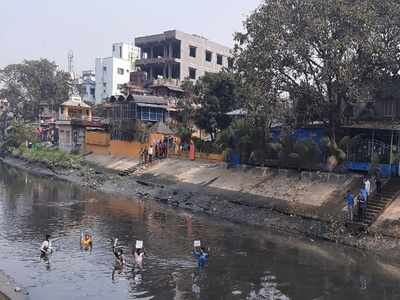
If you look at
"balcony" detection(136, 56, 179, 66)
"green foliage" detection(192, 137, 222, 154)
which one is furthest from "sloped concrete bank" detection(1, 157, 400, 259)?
"balcony" detection(136, 56, 179, 66)

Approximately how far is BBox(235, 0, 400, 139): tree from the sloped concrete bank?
743cm

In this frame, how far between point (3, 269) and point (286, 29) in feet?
87.7

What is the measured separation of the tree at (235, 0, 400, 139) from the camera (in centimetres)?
3897

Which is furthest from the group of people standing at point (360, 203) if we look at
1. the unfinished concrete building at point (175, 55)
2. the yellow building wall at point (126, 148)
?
the unfinished concrete building at point (175, 55)

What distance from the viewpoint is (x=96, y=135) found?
81.4 metres

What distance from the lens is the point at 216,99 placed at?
62.6 metres

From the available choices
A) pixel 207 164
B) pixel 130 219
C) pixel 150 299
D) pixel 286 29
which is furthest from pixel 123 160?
pixel 150 299

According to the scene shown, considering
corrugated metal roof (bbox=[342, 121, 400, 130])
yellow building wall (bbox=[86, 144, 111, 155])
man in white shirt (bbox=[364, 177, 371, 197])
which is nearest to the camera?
man in white shirt (bbox=[364, 177, 371, 197])

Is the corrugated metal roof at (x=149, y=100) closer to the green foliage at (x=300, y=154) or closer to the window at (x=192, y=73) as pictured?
the window at (x=192, y=73)

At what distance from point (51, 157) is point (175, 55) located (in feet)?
103

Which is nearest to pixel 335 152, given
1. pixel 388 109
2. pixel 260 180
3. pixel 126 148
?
pixel 388 109

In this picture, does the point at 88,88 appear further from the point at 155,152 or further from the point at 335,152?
the point at 335,152

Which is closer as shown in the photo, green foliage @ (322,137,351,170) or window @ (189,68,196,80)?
green foliage @ (322,137,351,170)

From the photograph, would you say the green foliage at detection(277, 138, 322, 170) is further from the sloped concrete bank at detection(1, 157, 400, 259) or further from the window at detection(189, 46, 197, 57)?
the window at detection(189, 46, 197, 57)
